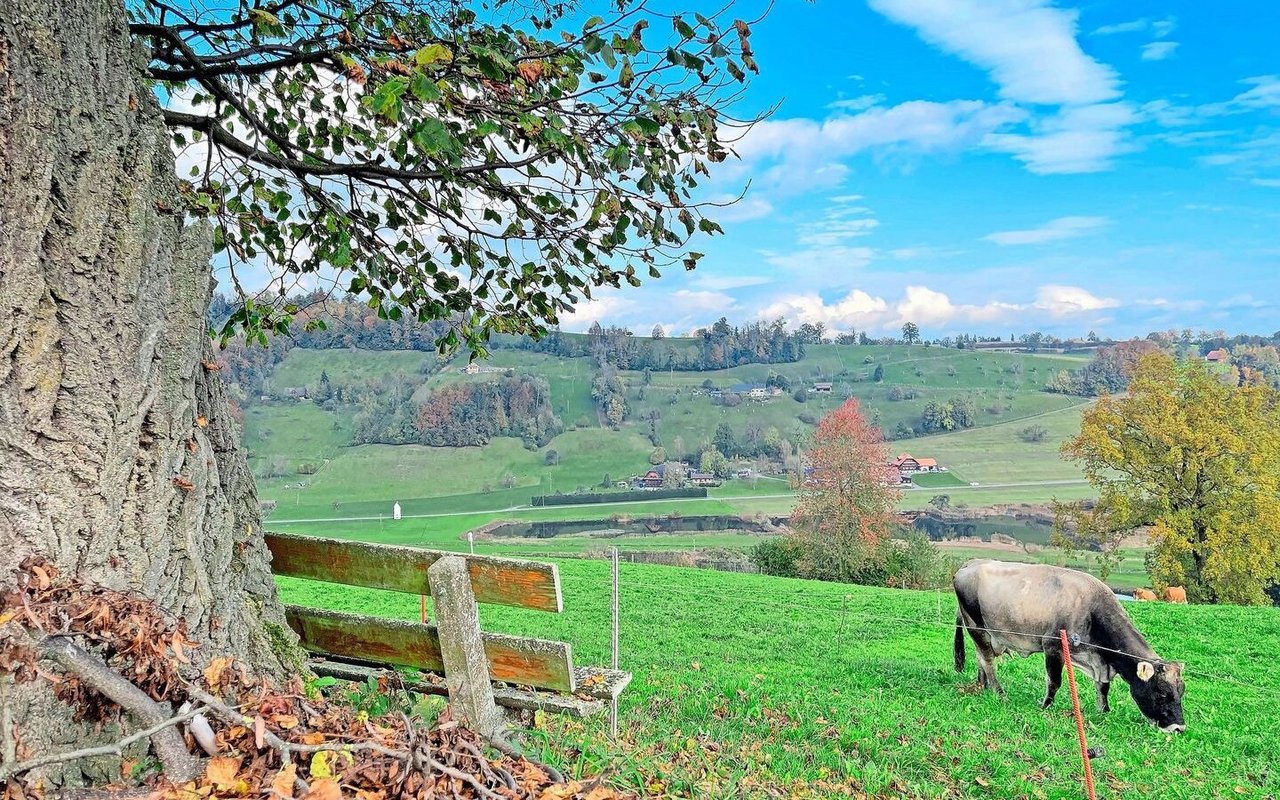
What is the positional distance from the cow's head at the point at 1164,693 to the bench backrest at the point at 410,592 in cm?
845

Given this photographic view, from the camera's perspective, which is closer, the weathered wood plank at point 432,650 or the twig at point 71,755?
the twig at point 71,755

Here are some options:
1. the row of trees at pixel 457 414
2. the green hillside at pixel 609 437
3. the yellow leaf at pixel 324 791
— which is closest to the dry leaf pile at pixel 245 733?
the yellow leaf at pixel 324 791

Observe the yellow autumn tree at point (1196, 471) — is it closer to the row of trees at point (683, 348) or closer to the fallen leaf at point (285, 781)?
the fallen leaf at point (285, 781)

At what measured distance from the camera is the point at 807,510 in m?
37.9

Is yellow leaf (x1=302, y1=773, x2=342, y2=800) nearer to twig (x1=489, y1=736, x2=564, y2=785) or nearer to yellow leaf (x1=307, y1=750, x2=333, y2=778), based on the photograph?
yellow leaf (x1=307, y1=750, x2=333, y2=778)

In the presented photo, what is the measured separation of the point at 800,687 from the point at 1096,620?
412cm

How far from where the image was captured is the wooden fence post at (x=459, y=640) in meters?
3.58

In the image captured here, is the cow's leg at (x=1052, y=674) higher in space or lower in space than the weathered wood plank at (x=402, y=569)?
lower

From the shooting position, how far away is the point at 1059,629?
10.1 meters

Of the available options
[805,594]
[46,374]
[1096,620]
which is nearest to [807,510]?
[805,594]

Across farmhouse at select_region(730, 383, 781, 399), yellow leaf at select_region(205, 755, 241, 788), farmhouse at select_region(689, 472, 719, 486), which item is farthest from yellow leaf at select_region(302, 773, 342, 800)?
farmhouse at select_region(730, 383, 781, 399)

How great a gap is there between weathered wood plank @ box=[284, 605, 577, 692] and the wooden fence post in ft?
1.08

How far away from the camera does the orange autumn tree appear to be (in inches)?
1346

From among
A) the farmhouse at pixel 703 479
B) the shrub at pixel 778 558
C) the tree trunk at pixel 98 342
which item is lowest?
the farmhouse at pixel 703 479
